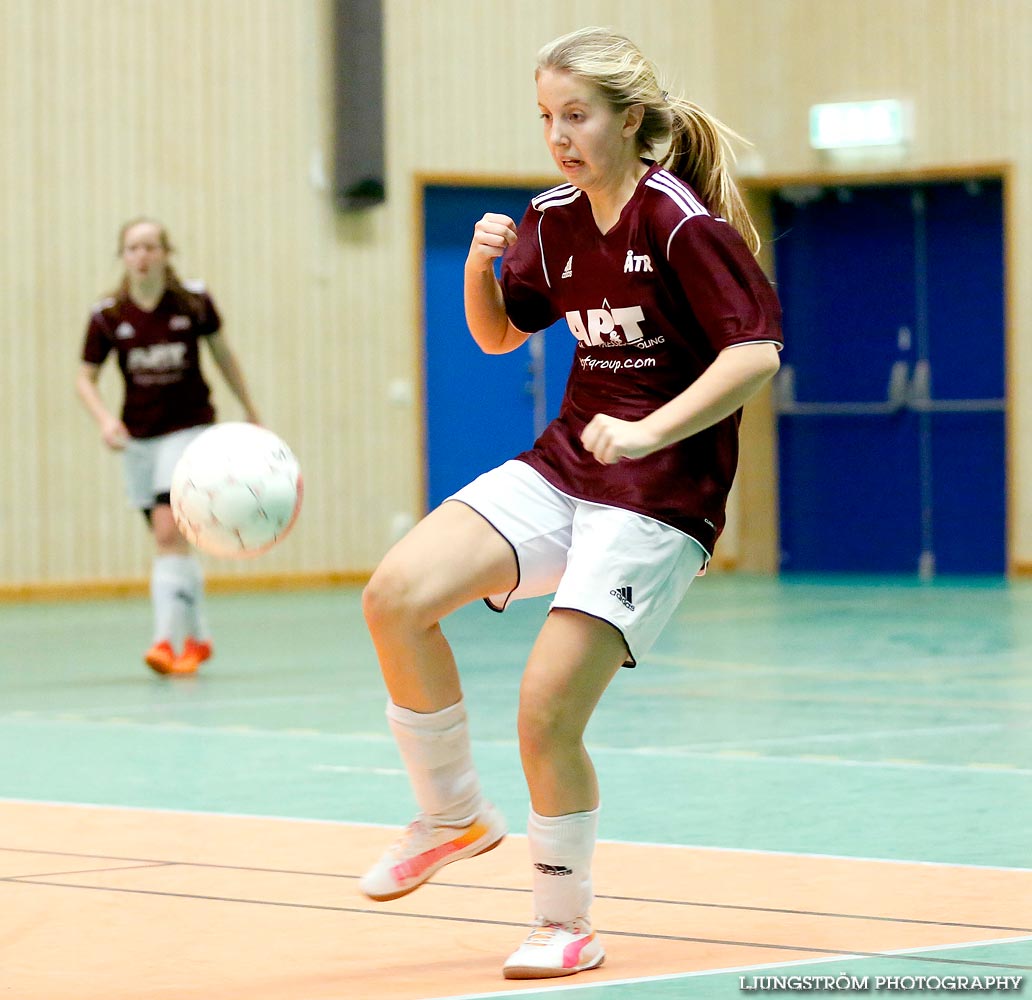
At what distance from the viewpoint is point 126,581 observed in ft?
42.4

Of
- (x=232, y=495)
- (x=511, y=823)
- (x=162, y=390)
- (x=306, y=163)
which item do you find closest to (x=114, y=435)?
(x=162, y=390)

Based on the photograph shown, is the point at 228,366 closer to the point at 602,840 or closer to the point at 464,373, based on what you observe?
the point at 602,840

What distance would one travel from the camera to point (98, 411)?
8.07m

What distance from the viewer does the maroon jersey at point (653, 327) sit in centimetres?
326

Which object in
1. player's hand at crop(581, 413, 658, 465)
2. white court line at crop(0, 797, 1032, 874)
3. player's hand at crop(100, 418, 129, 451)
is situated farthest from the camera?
player's hand at crop(100, 418, 129, 451)

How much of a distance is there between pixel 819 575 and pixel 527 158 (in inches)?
146

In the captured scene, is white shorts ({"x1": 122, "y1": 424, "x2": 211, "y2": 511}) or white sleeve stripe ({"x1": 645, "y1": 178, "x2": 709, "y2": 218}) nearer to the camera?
white sleeve stripe ({"x1": 645, "y1": 178, "x2": 709, "y2": 218})

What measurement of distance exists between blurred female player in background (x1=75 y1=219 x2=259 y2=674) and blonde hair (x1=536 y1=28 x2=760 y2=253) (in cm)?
472

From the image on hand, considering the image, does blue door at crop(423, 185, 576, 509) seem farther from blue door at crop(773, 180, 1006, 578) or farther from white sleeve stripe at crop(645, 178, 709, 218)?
white sleeve stripe at crop(645, 178, 709, 218)

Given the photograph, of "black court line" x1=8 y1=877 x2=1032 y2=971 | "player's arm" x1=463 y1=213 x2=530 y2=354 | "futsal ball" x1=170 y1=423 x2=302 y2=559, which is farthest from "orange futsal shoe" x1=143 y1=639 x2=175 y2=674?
"player's arm" x1=463 y1=213 x2=530 y2=354

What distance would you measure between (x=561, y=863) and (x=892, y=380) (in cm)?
1155

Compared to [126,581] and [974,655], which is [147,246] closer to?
[974,655]

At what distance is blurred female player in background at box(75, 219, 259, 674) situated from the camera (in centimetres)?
808

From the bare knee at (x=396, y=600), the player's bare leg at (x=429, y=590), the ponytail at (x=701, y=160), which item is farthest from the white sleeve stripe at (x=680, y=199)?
the bare knee at (x=396, y=600)
